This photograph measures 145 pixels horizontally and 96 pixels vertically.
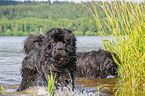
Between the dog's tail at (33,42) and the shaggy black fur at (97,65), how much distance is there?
8.85 ft

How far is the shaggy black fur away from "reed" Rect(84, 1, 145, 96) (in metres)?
1.97

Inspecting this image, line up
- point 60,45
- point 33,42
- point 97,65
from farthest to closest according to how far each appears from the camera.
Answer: point 97,65 < point 33,42 < point 60,45

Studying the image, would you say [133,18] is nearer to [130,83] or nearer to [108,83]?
[130,83]

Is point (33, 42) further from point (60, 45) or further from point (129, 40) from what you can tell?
point (129, 40)

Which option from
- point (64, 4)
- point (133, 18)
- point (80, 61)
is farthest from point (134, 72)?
point (64, 4)

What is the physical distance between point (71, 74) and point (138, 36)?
6.72ft

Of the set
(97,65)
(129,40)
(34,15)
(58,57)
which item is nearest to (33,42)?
(58,57)

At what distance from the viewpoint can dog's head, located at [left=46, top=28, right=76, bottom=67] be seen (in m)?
4.54

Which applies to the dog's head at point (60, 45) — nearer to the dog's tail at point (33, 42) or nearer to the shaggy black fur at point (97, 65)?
the dog's tail at point (33, 42)

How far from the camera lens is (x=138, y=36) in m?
5.58

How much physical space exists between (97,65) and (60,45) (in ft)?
12.4

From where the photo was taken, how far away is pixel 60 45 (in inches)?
179

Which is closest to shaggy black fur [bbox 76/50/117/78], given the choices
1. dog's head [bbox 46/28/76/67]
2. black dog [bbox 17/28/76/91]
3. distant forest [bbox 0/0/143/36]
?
black dog [bbox 17/28/76/91]

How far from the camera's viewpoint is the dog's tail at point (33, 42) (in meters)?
5.91
